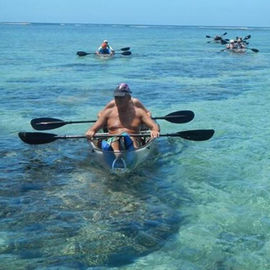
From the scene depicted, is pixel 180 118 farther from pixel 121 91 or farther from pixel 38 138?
pixel 38 138

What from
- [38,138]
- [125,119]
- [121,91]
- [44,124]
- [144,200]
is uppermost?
[121,91]

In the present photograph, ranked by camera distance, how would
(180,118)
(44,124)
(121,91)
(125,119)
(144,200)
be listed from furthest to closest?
(180,118) < (44,124) < (125,119) < (121,91) < (144,200)

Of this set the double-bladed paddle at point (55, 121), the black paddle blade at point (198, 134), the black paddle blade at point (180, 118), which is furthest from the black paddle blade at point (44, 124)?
the black paddle blade at point (198, 134)

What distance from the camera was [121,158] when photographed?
828cm

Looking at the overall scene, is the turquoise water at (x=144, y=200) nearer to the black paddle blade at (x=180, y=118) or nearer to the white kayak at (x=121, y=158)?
the white kayak at (x=121, y=158)

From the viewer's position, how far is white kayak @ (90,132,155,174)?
825 centimetres

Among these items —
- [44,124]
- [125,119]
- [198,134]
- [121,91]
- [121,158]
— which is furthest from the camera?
[44,124]

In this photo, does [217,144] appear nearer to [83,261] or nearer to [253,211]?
[253,211]

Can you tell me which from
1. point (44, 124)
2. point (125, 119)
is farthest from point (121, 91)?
point (44, 124)

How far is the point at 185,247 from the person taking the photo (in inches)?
248

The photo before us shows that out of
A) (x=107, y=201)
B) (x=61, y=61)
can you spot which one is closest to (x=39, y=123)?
(x=107, y=201)

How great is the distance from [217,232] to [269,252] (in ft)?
2.77

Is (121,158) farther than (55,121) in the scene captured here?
No

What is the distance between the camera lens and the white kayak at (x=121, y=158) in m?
8.25
